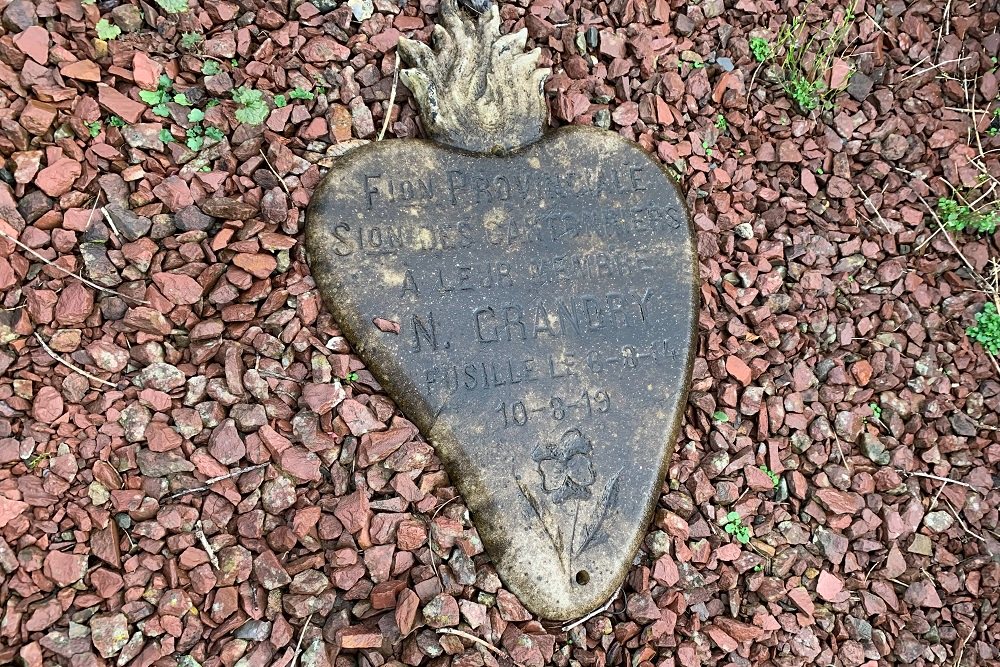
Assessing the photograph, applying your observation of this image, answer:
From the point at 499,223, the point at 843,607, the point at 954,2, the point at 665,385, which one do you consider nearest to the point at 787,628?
the point at 843,607

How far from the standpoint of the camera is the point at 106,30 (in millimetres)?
1936

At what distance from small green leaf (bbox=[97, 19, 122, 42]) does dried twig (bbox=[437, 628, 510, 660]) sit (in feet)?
5.76

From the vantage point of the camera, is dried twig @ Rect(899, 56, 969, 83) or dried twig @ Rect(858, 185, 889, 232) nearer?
dried twig @ Rect(858, 185, 889, 232)

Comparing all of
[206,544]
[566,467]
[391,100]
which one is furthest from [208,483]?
[391,100]

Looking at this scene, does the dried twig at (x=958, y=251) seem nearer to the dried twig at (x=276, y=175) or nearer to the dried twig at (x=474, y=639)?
the dried twig at (x=474, y=639)

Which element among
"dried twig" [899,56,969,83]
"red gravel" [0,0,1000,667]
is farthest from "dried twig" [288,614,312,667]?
"dried twig" [899,56,969,83]

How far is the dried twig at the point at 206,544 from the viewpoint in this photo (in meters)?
1.72

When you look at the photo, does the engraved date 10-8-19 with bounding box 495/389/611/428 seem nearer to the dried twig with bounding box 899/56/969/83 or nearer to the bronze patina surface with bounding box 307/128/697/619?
the bronze patina surface with bounding box 307/128/697/619

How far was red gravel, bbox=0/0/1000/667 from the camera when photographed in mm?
1723

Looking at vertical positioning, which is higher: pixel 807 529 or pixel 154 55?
pixel 154 55

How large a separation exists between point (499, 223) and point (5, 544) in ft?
4.69

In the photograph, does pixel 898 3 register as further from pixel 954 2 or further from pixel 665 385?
pixel 665 385

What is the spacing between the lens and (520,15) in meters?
2.29

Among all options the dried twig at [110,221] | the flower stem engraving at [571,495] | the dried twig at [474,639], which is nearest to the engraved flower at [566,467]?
the flower stem engraving at [571,495]
